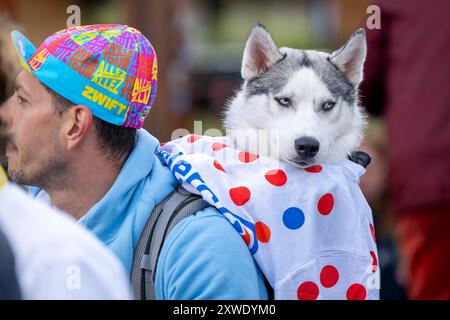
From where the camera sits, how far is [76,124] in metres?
2.84

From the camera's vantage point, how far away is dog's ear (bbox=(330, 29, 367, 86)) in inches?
123

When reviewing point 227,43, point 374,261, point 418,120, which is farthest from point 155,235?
point 227,43

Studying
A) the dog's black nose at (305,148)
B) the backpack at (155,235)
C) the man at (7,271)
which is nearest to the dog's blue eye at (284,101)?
the dog's black nose at (305,148)

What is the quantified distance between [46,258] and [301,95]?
67.6 inches

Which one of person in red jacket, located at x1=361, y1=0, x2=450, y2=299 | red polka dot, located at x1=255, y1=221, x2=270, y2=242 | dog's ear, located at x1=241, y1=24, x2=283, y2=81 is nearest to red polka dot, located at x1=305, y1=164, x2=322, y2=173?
red polka dot, located at x1=255, y1=221, x2=270, y2=242

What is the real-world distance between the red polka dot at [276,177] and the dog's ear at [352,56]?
58cm

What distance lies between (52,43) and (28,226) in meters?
1.24

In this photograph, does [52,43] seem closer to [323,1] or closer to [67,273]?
[67,273]

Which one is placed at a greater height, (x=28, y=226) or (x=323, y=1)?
(x=28, y=226)

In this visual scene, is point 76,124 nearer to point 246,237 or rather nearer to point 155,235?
point 155,235

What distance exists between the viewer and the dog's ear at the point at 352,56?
10.2ft

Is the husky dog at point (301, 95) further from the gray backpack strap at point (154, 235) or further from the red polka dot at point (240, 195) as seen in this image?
the gray backpack strap at point (154, 235)
